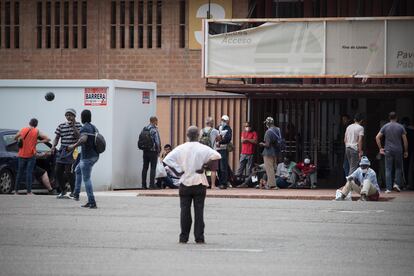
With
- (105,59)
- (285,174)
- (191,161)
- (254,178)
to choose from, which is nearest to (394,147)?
(285,174)

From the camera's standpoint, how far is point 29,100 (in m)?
29.6

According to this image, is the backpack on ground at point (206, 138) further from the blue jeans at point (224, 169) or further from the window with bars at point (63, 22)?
the window with bars at point (63, 22)

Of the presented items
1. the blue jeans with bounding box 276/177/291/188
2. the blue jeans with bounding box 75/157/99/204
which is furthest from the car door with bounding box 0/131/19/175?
the blue jeans with bounding box 276/177/291/188

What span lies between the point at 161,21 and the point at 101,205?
43.0 feet

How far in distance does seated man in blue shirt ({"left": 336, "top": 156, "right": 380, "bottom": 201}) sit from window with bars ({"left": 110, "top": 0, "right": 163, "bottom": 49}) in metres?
11.6

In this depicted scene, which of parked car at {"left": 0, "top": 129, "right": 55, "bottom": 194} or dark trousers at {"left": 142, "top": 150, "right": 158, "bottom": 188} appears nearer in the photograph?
parked car at {"left": 0, "top": 129, "right": 55, "bottom": 194}

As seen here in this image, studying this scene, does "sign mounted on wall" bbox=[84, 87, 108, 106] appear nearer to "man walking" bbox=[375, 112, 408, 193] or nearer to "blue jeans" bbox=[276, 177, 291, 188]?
"blue jeans" bbox=[276, 177, 291, 188]

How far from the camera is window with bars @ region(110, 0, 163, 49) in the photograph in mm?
35156

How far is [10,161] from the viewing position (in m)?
26.8

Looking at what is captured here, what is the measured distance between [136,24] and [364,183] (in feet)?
41.0

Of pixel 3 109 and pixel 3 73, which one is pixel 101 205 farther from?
pixel 3 73

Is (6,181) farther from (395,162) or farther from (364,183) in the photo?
(395,162)

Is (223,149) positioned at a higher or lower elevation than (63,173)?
higher

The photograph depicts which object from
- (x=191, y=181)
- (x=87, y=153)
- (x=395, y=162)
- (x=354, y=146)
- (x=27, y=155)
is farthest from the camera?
(x=354, y=146)
